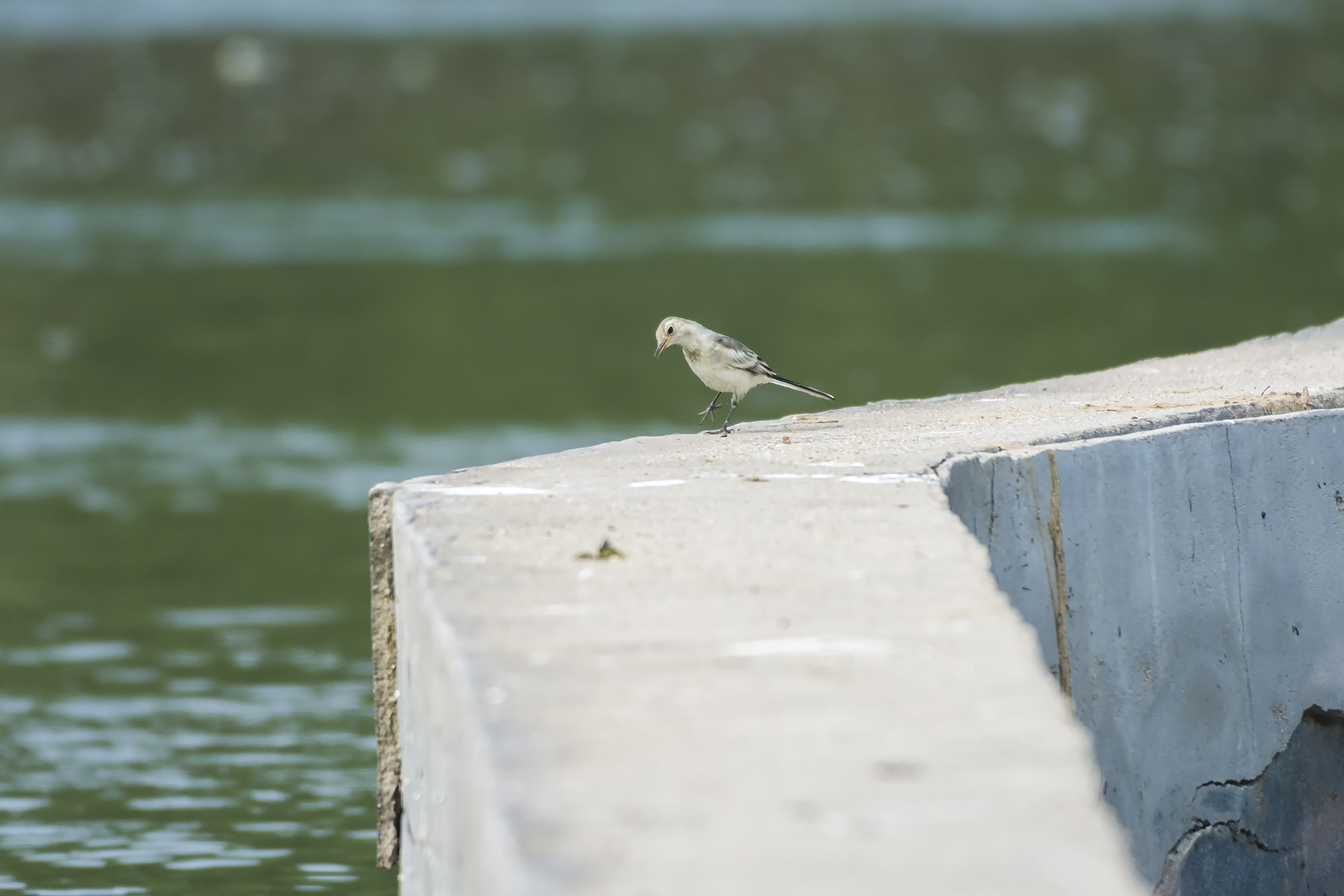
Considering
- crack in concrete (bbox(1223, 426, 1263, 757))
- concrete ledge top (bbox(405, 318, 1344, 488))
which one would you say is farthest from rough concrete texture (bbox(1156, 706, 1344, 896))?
concrete ledge top (bbox(405, 318, 1344, 488))

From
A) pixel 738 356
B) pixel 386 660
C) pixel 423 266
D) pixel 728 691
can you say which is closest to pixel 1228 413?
pixel 738 356

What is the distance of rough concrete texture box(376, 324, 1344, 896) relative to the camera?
8.09 feet

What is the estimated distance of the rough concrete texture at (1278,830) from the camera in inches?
191

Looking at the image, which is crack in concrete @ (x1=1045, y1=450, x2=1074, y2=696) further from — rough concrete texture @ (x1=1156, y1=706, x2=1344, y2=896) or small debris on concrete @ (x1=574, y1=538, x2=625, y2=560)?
small debris on concrete @ (x1=574, y1=538, x2=625, y2=560)

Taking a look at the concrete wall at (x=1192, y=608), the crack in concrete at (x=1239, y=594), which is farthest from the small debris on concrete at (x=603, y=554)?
the crack in concrete at (x=1239, y=594)

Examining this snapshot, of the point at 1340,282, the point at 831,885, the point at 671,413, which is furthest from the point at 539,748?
the point at 1340,282

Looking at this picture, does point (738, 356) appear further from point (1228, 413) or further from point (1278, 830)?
point (1278, 830)

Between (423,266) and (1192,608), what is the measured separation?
18076 mm

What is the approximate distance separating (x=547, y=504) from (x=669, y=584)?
646 millimetres

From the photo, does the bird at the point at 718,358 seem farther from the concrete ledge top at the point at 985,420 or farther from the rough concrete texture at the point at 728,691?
the rough concrete texture at the point at 728,691

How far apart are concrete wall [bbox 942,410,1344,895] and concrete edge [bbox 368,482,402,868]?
4.06 ft

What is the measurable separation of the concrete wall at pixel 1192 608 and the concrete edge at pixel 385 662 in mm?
1237

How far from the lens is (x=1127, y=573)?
4.59m

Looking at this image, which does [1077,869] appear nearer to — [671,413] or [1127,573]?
[1127,573]
